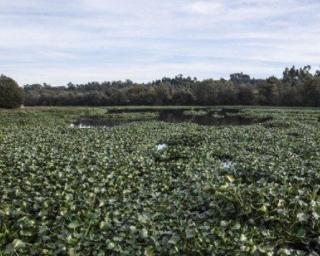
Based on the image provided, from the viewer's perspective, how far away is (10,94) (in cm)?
5631

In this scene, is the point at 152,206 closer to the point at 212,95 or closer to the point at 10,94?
the point at 10,94

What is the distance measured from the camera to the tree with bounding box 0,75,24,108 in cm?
5606

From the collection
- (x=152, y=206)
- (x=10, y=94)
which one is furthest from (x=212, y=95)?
(x=152, y=206)

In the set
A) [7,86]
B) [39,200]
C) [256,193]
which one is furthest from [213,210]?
[7,86]

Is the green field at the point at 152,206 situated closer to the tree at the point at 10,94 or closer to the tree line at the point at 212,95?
the tree at the point at 10,94

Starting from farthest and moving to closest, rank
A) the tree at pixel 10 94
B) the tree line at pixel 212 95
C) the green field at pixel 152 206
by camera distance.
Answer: the tree line at pixel 212 95 → the tree at pixel 10 94 → the green field at pixel 152 206

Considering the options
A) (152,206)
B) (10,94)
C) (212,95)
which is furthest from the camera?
(212,95)

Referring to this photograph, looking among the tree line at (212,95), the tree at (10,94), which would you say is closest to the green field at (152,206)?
the tree at (10,94)

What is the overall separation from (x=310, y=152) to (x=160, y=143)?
29.1 ft

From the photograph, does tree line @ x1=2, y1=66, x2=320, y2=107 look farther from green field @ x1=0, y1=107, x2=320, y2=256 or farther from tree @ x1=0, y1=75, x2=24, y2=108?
green field @ x1=0, y1=107, x2=320, y2=256

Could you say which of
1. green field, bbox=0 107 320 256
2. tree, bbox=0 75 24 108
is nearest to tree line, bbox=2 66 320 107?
tree, bbox=0 75 24 108

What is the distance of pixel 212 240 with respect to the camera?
7590 mm

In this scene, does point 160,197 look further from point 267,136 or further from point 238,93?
point 238,93

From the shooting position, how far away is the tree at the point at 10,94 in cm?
5606
